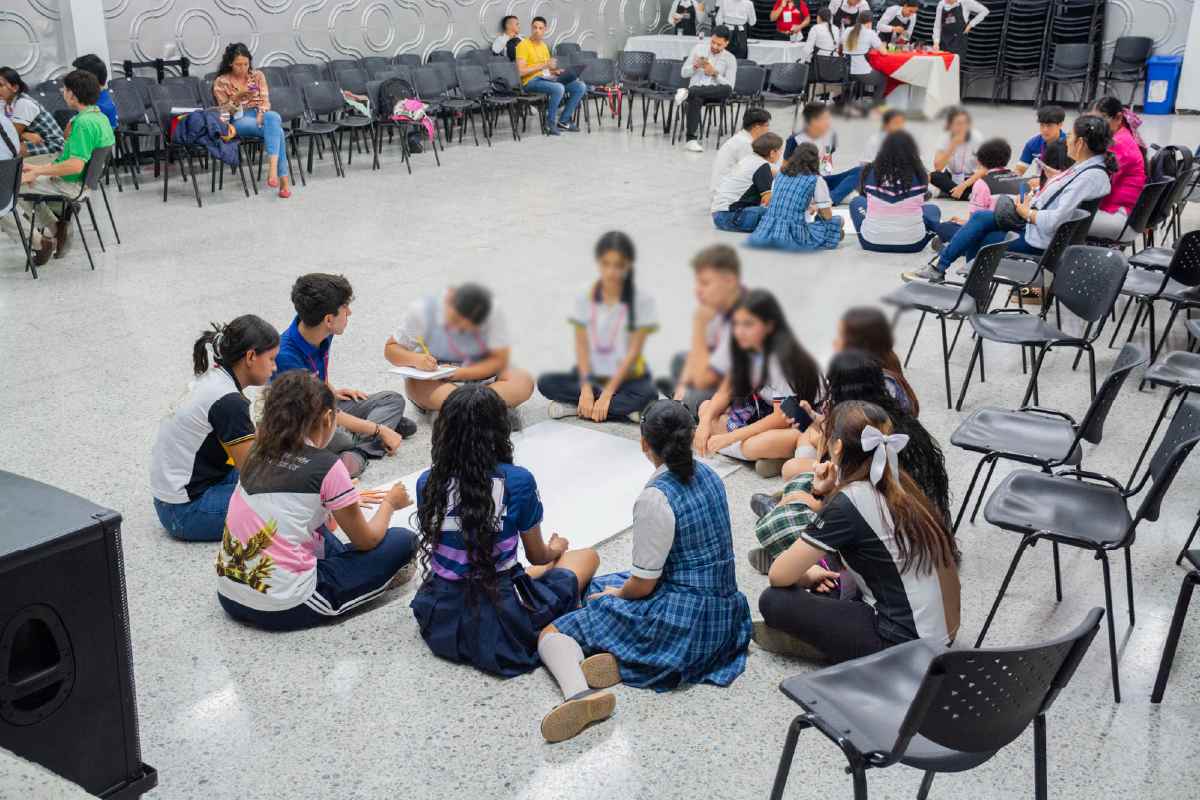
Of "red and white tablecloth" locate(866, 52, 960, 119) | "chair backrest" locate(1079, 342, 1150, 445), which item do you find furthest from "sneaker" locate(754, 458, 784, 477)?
"red and white tablecloth" locate(866, 52, 960, 119)

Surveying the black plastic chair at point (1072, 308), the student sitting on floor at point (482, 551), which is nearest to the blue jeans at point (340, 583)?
the student sitting on floor at point (482, 551)

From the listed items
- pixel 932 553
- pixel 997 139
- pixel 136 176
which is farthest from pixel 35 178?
pixel 997 139

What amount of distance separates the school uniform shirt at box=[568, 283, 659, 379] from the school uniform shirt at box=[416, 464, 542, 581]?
6.59 ft

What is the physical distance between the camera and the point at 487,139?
11180 millimetres

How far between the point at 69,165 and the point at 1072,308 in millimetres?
6018

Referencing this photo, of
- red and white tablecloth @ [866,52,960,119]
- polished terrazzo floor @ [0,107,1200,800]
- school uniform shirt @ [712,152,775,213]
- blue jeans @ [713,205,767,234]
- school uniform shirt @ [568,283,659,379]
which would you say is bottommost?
polished terrazzo floor @ [0,107,1200,800]

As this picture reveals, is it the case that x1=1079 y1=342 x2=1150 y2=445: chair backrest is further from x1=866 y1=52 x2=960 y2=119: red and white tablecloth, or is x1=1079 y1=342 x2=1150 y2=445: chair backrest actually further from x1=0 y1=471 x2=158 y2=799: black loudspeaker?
x1=0 y1=471 x2=158 y2=799: black loudspeaker

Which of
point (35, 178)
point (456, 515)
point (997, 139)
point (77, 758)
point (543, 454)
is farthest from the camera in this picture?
point (35, 178)

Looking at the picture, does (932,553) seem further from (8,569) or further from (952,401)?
(952,401)

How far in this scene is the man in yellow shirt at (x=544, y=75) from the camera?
11844 millimetres

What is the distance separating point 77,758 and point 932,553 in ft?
6.22

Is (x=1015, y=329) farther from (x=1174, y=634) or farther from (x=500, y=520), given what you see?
(x=500, y=520)

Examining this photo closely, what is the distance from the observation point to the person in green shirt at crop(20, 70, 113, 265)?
6.98m

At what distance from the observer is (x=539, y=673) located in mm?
3068
